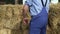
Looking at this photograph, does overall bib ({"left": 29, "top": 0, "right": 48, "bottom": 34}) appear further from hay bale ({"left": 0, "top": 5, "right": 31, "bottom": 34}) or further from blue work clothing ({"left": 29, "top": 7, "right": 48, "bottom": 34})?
hay bale ({"left": 0, "top": 5, "right": 31, "bottom": 34})

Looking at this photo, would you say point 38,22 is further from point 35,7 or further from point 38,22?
point 35,7

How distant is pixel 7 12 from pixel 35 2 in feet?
5.44

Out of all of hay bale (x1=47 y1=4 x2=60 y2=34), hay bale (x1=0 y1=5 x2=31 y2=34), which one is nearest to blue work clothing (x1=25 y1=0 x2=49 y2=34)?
hay bale (x1=0 y1=5 x2=31 y2=34)

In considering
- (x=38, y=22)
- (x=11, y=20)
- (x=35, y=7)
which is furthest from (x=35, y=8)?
(x=11, y=20)

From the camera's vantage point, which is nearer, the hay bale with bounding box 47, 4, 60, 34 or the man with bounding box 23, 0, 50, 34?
the man with bounding box 23, 0, 50, 34

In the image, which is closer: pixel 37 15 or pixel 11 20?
pixel 37 15

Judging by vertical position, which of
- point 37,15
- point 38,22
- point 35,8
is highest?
point 35,8

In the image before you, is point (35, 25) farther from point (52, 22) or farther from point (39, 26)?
point (52, 22)

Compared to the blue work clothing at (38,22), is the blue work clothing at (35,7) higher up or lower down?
higher up

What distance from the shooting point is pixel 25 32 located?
494 centimetres

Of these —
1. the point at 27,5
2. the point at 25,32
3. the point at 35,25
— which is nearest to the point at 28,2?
the point at 27,5

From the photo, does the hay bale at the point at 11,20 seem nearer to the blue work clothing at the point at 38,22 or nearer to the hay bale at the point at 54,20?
the hay bale at the point at 54,20

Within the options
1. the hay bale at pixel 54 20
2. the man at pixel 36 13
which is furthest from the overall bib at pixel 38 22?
the hay bale at pixel 54 20

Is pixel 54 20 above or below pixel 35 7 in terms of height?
below
